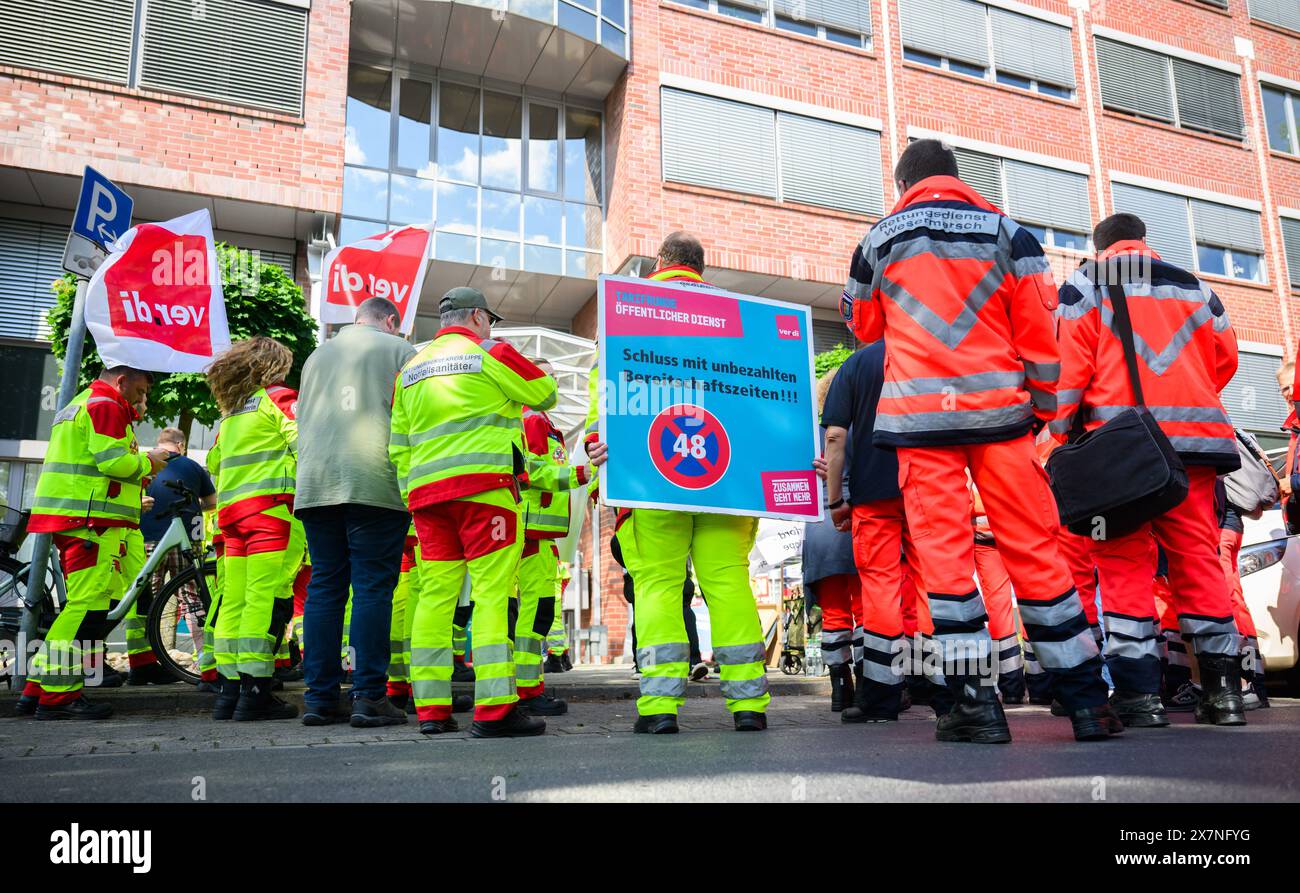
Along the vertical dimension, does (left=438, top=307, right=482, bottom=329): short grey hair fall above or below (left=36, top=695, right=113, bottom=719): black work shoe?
above

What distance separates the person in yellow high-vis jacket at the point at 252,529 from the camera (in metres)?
5.30

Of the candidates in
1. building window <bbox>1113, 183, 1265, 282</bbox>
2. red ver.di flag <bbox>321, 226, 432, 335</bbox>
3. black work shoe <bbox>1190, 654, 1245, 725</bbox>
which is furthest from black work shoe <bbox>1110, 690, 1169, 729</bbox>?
building window <bbox>1113, 183, 1265, 282</bbox>

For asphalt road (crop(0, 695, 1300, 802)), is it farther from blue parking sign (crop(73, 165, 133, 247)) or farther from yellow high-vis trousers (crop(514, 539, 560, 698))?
blue parking sign (crop(73, 165, 133, 247))

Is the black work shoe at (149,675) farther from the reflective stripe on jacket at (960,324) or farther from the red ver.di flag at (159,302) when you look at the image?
the reflective stripe on jacket at (960,324)

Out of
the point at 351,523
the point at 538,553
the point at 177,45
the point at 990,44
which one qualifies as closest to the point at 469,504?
the point at 351,523

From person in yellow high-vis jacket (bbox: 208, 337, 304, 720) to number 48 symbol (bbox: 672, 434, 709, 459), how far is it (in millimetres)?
2561

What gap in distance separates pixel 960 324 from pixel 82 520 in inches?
209

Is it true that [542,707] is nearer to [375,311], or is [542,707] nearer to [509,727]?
[509,727]

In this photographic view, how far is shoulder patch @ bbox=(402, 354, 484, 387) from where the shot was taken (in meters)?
4.45

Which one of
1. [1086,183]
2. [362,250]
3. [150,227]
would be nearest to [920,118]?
[1086,183]

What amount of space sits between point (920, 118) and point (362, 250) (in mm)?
14739

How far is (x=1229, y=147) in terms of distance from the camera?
2256 cm

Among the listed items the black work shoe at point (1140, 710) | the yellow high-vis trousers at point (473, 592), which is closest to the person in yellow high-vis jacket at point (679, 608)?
the yellow high-vis trousers at point (473, 592)

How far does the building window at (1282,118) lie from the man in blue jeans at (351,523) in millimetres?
25758
